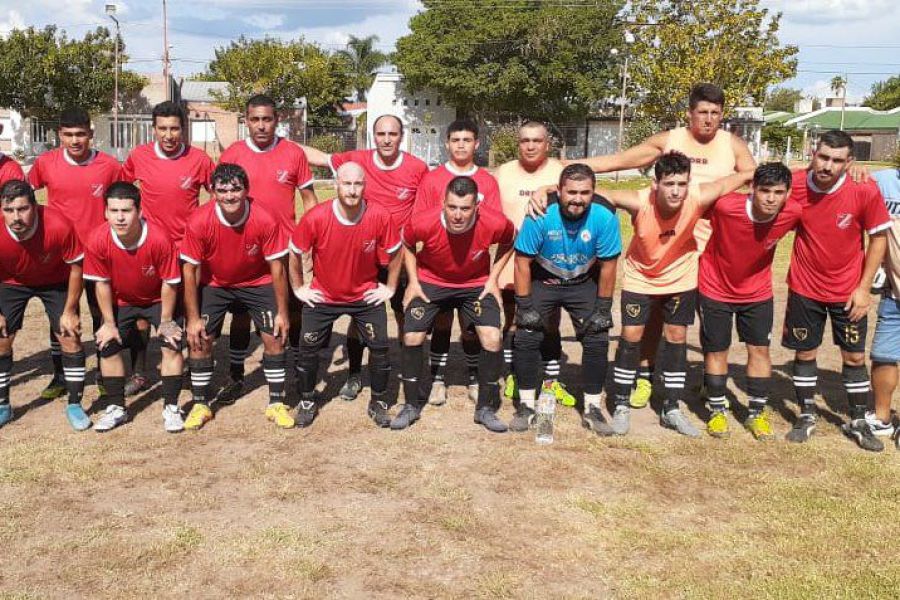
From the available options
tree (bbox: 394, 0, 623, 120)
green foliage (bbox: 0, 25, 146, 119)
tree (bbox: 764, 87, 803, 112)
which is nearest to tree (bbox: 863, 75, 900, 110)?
tree (bbox: 764, 87, 803, 112)

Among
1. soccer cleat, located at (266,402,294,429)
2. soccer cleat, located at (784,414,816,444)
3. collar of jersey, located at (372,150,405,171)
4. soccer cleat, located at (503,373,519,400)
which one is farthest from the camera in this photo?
soccer cleat, located at (503,373,519,400)

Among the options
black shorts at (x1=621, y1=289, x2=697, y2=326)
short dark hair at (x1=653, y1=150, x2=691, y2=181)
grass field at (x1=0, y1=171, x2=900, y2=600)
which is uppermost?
short dark hair at (x1=653, y1=150, x2=691, y2=181)

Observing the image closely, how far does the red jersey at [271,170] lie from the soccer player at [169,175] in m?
0.33

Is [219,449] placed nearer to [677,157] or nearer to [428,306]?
[428,306]

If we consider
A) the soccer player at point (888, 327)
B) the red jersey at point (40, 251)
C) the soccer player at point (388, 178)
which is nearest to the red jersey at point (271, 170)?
the soccer player at point (388, 178)

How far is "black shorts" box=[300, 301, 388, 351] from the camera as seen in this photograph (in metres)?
6.56

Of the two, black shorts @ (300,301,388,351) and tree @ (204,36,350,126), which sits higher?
tree @ (204,36,350,126)

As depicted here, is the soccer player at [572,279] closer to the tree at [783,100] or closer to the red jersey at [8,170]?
the red jersey at [8,170]

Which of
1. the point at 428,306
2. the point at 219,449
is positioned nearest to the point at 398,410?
the point at 428,306

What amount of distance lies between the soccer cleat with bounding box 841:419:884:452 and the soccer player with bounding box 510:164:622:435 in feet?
6.53

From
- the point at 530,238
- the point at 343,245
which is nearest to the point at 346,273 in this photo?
the point at 343,245

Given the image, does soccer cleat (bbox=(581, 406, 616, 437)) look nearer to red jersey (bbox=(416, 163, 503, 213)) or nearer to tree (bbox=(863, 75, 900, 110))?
red jersey (bbox=(416, 163, 503, 213))

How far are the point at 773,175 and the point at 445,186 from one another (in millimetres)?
2672

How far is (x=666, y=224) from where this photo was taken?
636 cm
